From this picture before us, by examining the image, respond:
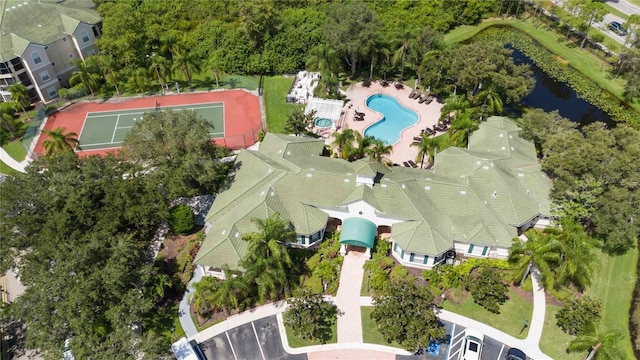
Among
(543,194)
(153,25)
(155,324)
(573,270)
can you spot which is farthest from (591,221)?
(153,25)

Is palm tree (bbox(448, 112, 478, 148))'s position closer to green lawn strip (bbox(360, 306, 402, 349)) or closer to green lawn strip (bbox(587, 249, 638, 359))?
green lawn strip (bbox(587, 249, 638, 359))


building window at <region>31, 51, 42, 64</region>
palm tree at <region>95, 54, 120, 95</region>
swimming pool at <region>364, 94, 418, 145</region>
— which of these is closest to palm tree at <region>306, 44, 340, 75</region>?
swimming pool at <region>364, 94, 418, 145</region>

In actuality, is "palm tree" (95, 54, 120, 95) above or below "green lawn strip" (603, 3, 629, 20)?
below

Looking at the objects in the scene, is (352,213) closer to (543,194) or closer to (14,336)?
(543,194)

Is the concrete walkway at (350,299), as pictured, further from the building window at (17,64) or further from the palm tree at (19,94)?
the building window at (17,64)

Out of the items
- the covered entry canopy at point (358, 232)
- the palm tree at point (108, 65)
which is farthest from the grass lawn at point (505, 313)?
the palm tree at point (108, 65)

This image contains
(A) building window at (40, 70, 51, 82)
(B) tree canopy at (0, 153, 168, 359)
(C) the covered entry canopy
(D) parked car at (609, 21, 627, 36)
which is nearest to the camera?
(B) tree canopy at (0, 153, 168, 359)

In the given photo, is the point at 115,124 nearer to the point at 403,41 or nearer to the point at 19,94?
the point at 19,94
